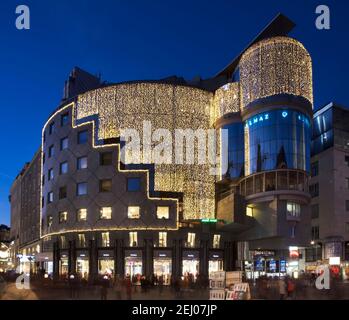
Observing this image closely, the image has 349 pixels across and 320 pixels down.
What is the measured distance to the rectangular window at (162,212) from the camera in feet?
237

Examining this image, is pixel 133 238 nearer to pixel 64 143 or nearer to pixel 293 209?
pixel 64 143

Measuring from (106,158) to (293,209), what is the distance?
2507 centimetres

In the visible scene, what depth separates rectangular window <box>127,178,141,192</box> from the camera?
238ft

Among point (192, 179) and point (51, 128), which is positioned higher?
point (51, 128)

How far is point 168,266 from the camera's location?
72.4 meters

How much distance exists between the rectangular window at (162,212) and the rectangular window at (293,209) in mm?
15315

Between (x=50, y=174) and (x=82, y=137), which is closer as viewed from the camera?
(x=82, y=137)

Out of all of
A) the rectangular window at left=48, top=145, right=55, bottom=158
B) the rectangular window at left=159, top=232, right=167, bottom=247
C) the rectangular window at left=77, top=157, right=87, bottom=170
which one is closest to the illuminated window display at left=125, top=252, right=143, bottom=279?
the rectangular window at left=159, top=232, right=167, bottom=247

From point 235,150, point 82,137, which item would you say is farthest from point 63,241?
point 235,150

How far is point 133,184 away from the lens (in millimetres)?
72812

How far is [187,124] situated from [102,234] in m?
18.4

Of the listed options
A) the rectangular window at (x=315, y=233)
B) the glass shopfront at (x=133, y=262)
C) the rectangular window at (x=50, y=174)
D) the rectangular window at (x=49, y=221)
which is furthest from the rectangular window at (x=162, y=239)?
the rectangular window at (x=315, y=233)
